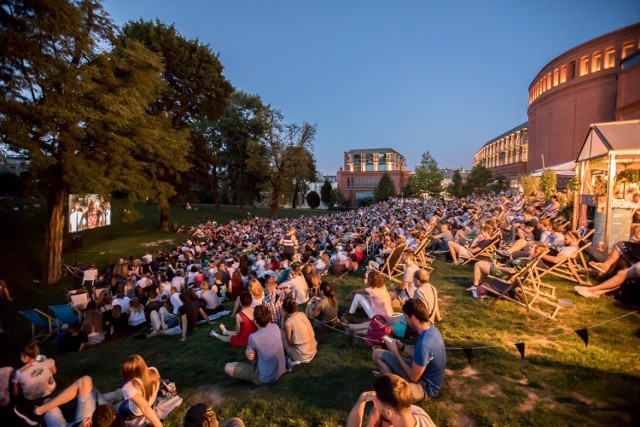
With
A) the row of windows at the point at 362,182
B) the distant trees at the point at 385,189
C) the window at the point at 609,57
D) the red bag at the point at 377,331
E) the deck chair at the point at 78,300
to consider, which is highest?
the window at the point at 609,57

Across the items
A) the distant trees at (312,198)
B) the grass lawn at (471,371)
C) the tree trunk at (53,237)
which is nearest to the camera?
the grass lawn at (471,371)

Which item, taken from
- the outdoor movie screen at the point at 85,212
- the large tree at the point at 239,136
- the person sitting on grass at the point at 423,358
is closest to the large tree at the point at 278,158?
the large tree at the point at 239,136

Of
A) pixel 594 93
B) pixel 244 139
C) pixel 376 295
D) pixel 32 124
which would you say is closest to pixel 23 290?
pixel 32 124

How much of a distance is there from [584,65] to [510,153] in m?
41.6

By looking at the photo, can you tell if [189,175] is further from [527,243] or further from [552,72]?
A: [552,72]

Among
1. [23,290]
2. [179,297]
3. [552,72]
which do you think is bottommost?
[23,290]

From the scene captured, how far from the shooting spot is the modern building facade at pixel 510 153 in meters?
57.3

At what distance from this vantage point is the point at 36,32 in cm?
1102

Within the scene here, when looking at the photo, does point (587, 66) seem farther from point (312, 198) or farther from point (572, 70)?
point (312, 198)

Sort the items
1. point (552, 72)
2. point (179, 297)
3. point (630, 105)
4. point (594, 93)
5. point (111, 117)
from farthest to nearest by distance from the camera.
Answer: point (552, 72), point (594, 93), point (630, 105), point (111, 117), point (179, 297)

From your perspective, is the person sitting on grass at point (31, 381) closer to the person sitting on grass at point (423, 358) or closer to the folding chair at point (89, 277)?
the person sitting on grass at point (423, 358)

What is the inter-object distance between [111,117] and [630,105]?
1380 inches

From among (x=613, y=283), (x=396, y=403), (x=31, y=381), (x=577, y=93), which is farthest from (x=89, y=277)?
(x=577, y=93)

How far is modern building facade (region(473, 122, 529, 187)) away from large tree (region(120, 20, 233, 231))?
A: 48.5m
